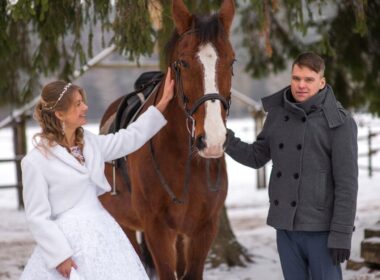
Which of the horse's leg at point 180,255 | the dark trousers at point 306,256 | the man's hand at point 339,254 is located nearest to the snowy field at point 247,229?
the horse's leg at point 180,255

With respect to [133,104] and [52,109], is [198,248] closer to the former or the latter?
[133,104]

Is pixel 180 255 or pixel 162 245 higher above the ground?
pixel 162 245

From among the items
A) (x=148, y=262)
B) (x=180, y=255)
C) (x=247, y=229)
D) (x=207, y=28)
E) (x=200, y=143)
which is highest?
(x=207, y=28)

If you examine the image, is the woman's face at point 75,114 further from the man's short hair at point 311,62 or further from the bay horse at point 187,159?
the man's short hair at point 311,62

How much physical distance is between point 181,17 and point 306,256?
1.41m

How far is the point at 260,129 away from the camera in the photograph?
37.9 feet

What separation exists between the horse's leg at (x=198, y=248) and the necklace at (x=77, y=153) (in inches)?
43.6

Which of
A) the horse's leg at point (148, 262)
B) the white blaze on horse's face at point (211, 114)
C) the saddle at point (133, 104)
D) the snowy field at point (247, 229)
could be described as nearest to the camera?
the white blaze on horse's face at point (211, 114)

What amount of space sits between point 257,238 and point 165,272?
3838 mm

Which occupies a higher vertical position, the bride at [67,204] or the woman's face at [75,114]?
the woman's face at [75,114]

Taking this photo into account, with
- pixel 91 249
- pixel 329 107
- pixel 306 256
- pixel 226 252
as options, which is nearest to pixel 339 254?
pixel 306 256

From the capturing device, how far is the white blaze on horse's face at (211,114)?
2.65 meters

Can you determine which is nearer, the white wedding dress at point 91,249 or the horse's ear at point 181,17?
the white wedding dress at point 91,249

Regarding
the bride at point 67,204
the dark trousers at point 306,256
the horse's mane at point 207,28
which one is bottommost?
the dark trousers at point 306,256
